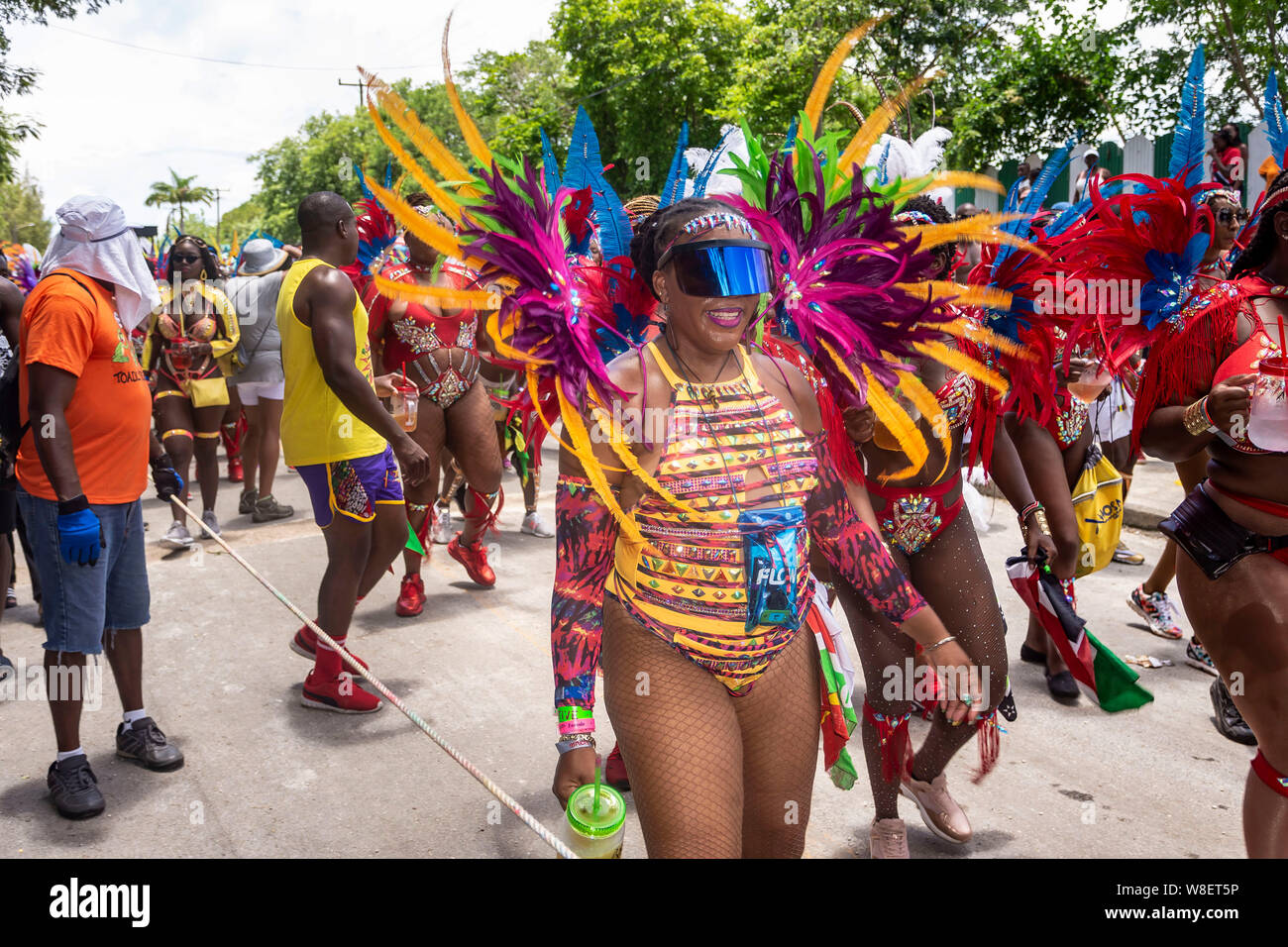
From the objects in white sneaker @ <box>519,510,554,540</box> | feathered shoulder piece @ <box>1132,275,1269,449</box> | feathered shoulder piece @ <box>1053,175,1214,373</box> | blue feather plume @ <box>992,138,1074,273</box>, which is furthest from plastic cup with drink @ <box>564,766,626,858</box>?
white sneaker @ <box>519,510,554,540</box>

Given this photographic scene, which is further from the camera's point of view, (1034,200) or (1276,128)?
(1034,200)

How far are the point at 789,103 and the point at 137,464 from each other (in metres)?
20.3

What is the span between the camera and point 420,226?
246 cm

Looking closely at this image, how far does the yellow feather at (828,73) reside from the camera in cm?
285

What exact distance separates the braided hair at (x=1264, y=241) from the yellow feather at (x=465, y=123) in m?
2.14

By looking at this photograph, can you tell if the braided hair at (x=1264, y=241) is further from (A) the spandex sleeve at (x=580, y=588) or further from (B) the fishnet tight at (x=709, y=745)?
(A) the spandex sleeve at (x=580, y=588)

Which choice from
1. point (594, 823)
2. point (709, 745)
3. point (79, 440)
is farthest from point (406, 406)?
point (594, 823)

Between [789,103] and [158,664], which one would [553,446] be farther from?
[789,103]

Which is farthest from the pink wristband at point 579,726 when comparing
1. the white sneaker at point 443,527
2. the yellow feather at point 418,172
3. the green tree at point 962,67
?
the green tree at point 962,67

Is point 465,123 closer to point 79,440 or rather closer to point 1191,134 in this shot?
point 79,440

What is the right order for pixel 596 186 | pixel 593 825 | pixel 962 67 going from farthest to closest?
pixel 962 67 → pixel 596 186 → pixel 593 825

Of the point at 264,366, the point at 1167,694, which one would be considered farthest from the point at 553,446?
the point at 1167,694

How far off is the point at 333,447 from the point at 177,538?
12.0 ft

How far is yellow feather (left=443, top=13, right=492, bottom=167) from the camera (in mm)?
2415
